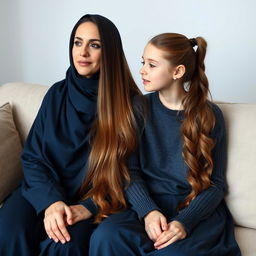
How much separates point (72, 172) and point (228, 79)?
1002 mm

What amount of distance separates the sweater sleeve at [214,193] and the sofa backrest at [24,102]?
75cm

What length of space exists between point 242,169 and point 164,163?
0.28m

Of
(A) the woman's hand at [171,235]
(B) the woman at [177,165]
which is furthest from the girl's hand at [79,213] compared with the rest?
(A) the woman's hand at [171,235]

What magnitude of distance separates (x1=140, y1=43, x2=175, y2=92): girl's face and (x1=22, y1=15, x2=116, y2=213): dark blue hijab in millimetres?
206

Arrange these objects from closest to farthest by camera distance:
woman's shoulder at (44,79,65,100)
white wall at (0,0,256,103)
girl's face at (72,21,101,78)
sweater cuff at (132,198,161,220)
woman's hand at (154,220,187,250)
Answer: woman's hand at (154,220,187,250)
sweater cuff at (132,198,161,220)
girl's face at (72,21,101,78)
woman's shoulder at (44,79,65,100)
white wall at (0,0,256,103)

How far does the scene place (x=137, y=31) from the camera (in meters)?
1.96

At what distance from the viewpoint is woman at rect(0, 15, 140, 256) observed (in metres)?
1.24

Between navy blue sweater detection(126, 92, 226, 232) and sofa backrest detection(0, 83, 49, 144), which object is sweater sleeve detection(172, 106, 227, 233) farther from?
sofa backrest detection(0, 83, 49, 144)

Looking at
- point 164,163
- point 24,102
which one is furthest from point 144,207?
point 24,102

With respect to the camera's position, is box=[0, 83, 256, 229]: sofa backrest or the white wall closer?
box=[0, 83, 256, 229]: sofa backrest

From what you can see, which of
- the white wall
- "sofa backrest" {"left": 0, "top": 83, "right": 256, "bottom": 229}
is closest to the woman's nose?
"sofa backrest" {"left": 0, "top": 83, "right": 256, "bottom": 229}

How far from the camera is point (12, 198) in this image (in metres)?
1.33

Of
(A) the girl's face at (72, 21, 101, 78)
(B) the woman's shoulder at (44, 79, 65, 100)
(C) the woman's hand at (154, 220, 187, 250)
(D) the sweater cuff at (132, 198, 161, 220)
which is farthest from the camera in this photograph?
(B) the woman's shoulder at (44, 79, 65, 100)

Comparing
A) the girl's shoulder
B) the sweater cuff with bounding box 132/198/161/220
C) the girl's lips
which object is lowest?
the sweater cuff with bounding box 132/198/161/220
